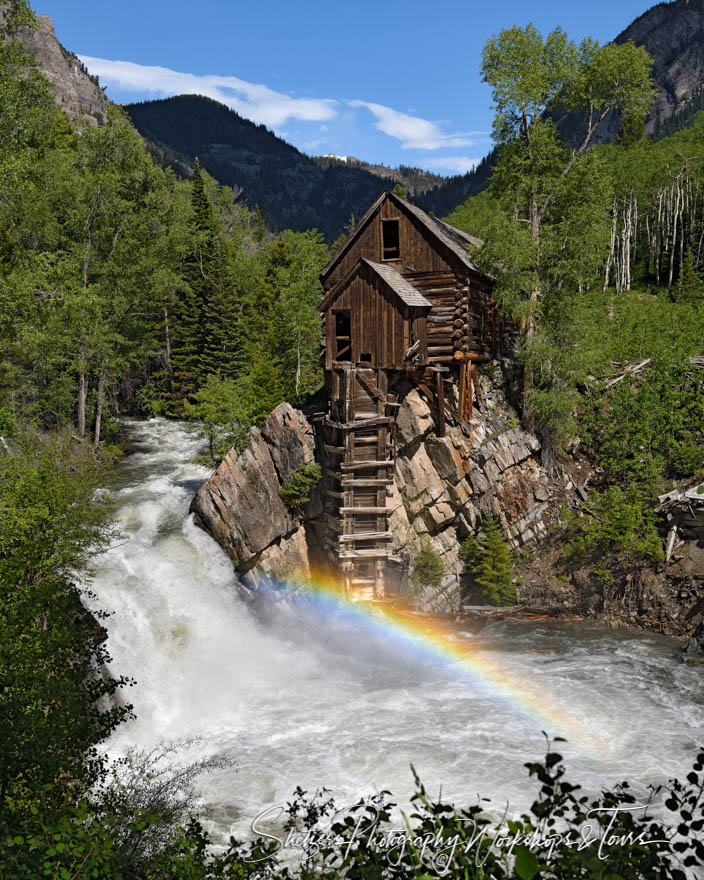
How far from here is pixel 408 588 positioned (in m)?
23.4

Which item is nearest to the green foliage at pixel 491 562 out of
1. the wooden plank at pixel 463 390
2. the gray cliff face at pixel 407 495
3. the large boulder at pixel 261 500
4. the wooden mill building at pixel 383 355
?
the gray cliff face at pixel 407 495

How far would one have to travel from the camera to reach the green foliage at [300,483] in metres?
23.8

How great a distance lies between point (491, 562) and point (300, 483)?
8.43 meters

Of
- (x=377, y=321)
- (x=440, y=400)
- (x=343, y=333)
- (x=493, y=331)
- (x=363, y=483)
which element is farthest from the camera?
(x=493, y=331)

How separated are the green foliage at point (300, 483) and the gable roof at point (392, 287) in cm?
703

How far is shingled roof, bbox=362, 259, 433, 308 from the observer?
931 inches

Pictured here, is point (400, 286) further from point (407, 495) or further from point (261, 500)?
point (261, 500)

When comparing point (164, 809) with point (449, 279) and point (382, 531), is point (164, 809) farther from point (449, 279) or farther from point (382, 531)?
point (449, 279)

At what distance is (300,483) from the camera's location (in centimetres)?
2391

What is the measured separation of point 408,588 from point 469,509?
4342 mm

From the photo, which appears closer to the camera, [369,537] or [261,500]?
[369,537]

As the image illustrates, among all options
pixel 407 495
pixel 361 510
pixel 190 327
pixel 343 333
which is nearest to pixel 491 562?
pixel 407 495

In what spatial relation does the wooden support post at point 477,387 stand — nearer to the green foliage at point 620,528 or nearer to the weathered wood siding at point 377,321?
the weathered wood siding at point 377,321

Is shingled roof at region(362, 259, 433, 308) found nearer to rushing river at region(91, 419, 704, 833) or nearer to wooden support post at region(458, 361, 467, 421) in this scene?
wooden support post at region(458, 361, 467, 421)
